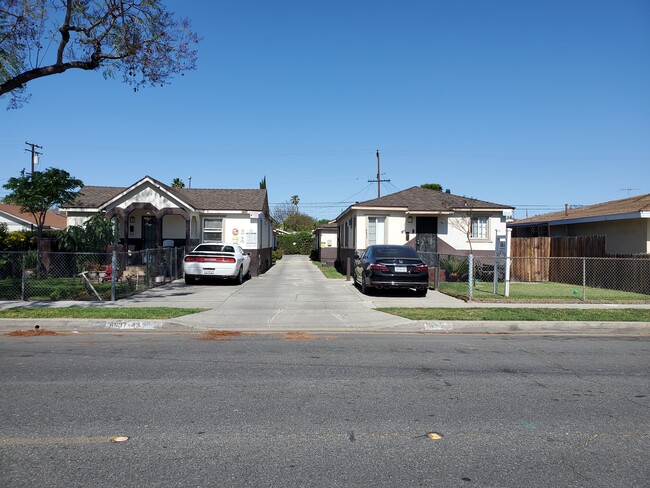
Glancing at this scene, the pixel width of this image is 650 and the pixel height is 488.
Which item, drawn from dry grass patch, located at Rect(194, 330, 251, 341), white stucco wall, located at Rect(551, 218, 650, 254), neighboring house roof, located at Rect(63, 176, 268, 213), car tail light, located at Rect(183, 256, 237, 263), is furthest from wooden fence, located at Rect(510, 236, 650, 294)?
neighboring house roof, located at Rect(63, 176, 268, 213)

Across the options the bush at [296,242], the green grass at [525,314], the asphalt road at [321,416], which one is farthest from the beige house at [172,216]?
the bush at [296,242]

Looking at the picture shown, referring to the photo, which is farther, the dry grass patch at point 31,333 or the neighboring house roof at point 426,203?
the neighboring house roof at point 426,203

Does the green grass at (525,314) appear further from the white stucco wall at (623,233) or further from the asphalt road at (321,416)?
the white stucco wall at (623,233)

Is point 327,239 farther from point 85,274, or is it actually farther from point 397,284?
point 85,274

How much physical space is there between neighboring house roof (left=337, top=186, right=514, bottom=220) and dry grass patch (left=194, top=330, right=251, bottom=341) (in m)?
15.3

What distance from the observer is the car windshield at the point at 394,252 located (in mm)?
15820

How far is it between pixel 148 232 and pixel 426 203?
46.5 ft

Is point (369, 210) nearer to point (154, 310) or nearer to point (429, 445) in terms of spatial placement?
point (154, 310)

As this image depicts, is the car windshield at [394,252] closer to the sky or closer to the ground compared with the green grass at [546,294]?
Result: closer to the sky

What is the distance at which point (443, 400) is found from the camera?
546 cm

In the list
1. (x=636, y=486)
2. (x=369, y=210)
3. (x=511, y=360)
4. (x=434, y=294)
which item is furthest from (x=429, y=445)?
(x=369, y=210)

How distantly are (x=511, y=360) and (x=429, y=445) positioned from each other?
3.82 meters

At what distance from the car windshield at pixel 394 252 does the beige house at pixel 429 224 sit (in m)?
8.00

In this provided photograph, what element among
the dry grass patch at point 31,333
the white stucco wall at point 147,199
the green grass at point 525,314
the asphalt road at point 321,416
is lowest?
the asphalt road at point 321,416
